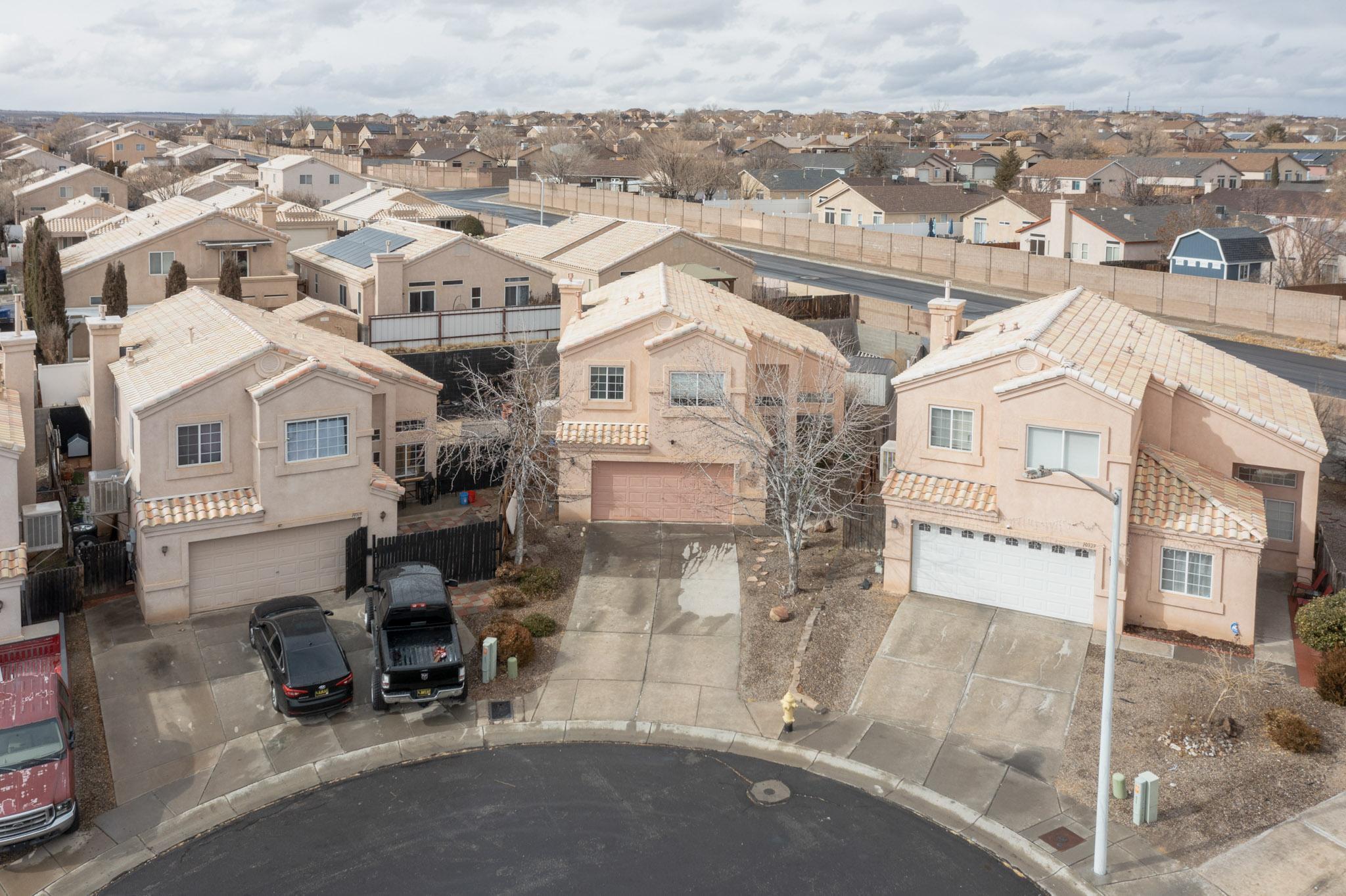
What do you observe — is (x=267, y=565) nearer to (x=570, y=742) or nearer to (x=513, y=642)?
(x=513, y=642)

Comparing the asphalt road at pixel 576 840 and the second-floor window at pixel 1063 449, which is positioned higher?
the second-floor window at pixel 1063 449

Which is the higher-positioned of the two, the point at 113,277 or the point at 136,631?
the point at 113,277

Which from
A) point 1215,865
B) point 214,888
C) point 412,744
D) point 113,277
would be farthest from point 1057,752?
point 113,277

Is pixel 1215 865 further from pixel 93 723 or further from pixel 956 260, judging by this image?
pixel 956 260

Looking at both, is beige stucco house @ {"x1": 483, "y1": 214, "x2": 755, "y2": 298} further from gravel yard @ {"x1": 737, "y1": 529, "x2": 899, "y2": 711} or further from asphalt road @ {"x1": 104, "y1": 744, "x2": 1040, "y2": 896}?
asphalt road @ {"x1": 104, "y1": 744, "x2": 1040, "y2": 896}

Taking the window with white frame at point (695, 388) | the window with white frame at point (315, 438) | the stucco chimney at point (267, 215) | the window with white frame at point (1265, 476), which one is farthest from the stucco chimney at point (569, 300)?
the stucco chimney at point (267, 215)

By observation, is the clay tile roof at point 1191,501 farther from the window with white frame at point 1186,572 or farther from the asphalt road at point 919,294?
the asphalt road at point 919,294
